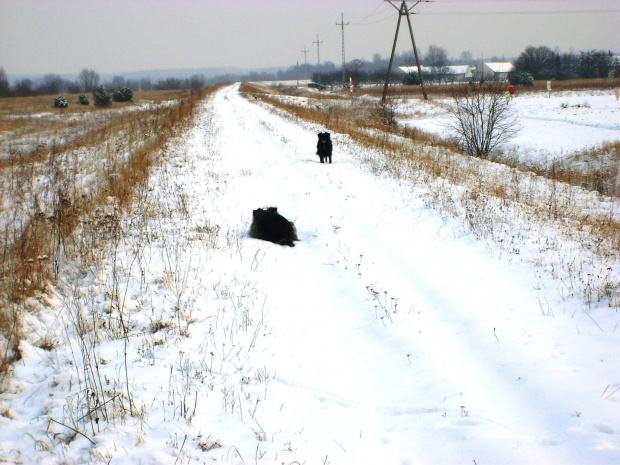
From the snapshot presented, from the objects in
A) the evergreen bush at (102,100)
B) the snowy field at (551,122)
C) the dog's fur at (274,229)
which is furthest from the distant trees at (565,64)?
the dog's fur at (274,229)

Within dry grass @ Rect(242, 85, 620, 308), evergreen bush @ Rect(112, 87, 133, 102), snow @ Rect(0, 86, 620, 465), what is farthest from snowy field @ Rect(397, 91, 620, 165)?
evergreen bush @ Rect(112, 87, 133, 102)

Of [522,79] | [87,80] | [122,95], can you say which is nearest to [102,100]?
[122,95]

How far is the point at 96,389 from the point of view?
3318mm

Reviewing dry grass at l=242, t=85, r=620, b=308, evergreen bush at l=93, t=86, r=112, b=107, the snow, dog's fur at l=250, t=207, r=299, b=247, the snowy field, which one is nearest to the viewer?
the snow

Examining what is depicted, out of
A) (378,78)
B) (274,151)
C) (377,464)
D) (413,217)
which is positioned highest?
(378,78)

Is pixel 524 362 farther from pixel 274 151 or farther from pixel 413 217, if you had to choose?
pixel 274 151

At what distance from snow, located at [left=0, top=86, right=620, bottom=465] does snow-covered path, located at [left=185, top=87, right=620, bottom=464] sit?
0.02m

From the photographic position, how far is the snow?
2.90 meters

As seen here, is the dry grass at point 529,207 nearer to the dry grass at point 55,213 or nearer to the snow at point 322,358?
the snow at point 322,358

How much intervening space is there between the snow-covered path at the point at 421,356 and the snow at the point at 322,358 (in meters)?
0.02

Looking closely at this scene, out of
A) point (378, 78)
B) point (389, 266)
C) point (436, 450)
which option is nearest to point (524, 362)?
point (436, 450)

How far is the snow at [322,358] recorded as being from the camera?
2904 millimetres

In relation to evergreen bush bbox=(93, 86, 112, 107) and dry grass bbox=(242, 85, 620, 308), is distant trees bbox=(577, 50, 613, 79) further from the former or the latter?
evergreen bush bbox=(93, 86, 112, 107)

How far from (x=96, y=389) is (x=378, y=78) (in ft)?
277
